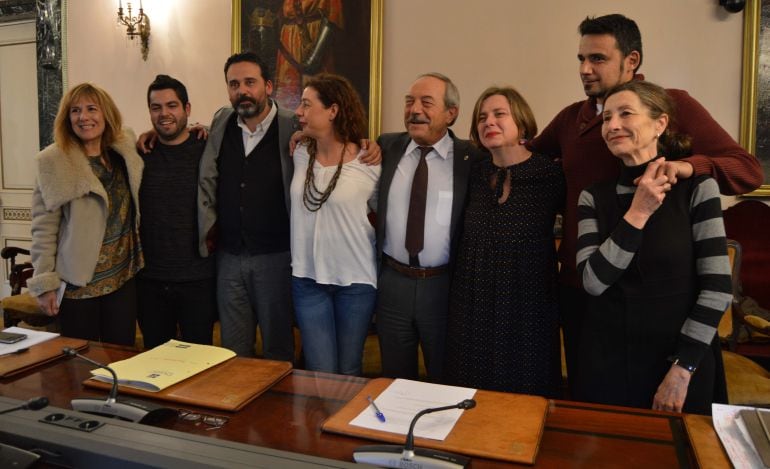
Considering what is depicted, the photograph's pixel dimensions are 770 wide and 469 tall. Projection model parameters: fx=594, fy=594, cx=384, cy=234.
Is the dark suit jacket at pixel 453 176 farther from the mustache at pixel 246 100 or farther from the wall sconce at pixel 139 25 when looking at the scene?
the wall sconce at pixel 139 25

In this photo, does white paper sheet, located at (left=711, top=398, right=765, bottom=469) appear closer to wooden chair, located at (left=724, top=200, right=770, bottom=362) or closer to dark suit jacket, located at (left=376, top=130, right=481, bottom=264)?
dark suit jacket, located at (left=376, top=130, right=481, bottom=264)

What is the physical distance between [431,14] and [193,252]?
252 centimetres

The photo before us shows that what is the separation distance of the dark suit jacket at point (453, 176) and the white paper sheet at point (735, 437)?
3.41 ft

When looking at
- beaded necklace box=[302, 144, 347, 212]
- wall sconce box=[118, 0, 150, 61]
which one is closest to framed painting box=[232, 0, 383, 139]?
wall sconce box=[118, 0, 150, 61]

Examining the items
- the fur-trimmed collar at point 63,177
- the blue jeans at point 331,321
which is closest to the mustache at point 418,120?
the blue jeans at point 331,321

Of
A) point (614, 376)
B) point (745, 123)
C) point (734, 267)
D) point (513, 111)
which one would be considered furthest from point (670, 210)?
point (745, 123)

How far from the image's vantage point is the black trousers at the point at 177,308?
252 cm

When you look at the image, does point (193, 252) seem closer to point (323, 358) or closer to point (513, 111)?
point (323, 358)

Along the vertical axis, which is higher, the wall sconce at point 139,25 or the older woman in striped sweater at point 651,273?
the wall sconce at point 139,25

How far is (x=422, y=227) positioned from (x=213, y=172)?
978 millimetres

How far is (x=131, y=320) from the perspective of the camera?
2.48 metres

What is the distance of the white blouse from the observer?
2.20 metres

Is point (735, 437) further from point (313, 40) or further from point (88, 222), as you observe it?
point (313, 40)

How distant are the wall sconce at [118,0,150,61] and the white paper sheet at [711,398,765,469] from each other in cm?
504
